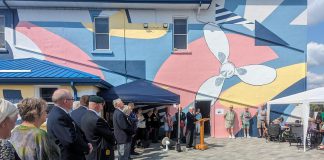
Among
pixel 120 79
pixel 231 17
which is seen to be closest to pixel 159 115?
pixel 120 79

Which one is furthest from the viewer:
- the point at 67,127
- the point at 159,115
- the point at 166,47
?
the point at 166,47

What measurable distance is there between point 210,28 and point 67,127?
41.0 ft

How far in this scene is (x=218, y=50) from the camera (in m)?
16.0

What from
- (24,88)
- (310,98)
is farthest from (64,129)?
(310,98)

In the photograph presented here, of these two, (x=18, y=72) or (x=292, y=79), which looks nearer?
(x=18, y=72)

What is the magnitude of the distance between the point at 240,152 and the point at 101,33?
843 centimetres

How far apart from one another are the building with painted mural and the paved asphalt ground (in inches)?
108

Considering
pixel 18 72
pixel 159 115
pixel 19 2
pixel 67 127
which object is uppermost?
pixel 19 2

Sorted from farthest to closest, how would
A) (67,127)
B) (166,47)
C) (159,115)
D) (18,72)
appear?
(166,47), (159,115), (18,72), (67,127)

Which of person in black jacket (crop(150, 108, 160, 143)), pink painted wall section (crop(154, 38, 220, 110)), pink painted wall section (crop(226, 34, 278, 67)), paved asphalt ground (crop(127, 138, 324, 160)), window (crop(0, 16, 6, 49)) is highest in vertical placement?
window (crop(0, 16, 6, 49))

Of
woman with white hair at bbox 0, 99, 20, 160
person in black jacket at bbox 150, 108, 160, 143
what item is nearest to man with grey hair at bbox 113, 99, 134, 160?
woman with white hair at bbox 0, 99, 20, 160

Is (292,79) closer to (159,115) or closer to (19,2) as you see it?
(159,115)

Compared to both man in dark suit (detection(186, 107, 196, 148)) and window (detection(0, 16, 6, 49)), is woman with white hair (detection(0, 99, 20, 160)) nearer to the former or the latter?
man in dark suit (detection(186, 107, 196, 148))

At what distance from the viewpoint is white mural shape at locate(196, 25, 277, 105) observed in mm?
15984
